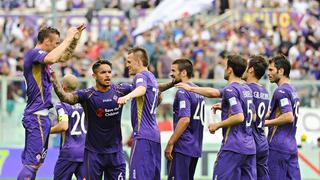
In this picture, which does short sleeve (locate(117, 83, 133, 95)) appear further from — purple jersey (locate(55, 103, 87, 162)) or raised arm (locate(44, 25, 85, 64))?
raised arm (locate(44, 25, 85, 64))

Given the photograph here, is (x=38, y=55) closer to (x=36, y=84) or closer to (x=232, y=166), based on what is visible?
(x=36, y=84)

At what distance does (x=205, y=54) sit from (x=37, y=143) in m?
15.6

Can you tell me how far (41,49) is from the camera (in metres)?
16.1

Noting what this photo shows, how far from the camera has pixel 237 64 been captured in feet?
54.4

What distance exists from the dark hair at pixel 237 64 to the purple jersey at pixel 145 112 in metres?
1.35

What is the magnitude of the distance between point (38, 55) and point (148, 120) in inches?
Answer: 88.6

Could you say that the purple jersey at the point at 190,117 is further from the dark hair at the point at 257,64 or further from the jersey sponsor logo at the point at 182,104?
the dark hair at the point at 257,64

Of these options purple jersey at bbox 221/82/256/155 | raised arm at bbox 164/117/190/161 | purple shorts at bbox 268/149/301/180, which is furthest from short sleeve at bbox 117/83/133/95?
purple shorts at bbox 268/149/301/180

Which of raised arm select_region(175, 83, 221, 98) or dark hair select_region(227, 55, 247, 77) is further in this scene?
dark hair select_region(227, 55, 247, 77)

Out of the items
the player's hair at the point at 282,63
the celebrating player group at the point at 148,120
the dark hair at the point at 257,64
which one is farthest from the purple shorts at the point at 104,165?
the player's hair at the point at 282,63

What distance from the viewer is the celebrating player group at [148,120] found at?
16.2 m

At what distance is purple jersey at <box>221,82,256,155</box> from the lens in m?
16.5

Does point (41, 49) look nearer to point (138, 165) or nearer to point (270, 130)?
point (138, 165)

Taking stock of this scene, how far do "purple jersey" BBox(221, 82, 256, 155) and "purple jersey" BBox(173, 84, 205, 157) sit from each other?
1.27m
